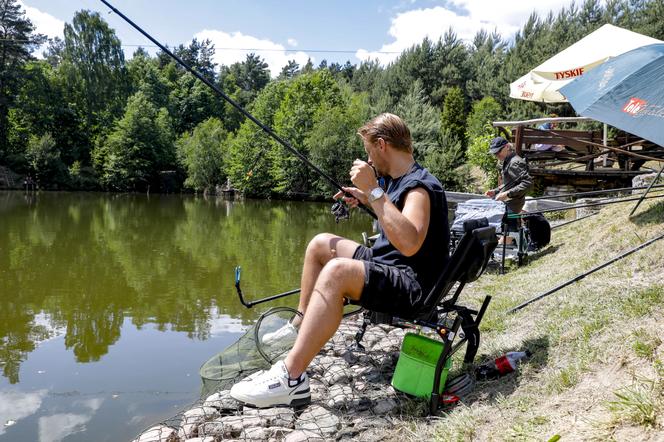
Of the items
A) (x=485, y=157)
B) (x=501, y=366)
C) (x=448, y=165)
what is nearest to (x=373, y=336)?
(x=501, y=366)

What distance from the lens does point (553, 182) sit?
12969 mm

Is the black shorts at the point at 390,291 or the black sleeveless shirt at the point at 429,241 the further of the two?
the black sleeveless shirt at the point at 429,241

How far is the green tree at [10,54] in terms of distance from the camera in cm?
4272

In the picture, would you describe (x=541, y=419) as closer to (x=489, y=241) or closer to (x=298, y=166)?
(x=489, y=241)

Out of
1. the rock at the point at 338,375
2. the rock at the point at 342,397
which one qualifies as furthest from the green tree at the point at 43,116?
the rock at the point at 342,397

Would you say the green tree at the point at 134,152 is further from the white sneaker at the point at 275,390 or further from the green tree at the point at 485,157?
the white sneaker at the point at 275,390

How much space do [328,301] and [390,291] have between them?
0.31 metres

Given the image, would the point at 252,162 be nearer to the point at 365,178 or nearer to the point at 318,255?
the point at 318,255

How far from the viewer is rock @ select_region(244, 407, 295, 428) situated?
267 cm

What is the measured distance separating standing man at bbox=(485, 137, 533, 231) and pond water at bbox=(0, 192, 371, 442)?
3.21m

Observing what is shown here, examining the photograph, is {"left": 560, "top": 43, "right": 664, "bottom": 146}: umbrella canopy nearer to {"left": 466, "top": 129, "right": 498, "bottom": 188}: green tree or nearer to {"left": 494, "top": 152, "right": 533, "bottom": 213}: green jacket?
{"left": 494, "top": 152, "right": 533, "bottom": 213}: green jacket

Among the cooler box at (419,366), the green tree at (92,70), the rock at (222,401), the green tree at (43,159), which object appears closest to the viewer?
the cooler box at (419,366)

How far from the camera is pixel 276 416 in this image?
271 cm

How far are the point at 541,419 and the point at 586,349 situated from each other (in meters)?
0.66
